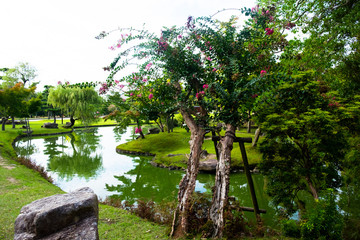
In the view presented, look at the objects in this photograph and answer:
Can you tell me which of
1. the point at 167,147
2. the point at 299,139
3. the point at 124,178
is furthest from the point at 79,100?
the point at 299,139

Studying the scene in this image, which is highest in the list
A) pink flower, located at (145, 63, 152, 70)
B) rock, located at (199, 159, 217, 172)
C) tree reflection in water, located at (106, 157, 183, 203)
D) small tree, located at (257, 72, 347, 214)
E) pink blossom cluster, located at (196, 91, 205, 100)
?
pink flower, located at (145, 63, 152, 70)

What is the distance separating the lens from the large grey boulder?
10.6ft

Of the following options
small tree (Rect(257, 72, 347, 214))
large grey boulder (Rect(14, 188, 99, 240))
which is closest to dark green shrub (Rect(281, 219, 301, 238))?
small tree (Rect(257, 72, 347, 214))

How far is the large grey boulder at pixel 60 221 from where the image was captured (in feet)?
10.6

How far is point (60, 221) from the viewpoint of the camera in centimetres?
334

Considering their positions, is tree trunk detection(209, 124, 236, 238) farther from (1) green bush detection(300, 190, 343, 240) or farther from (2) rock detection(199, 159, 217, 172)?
(2) rock detection(199, 159, 217, 172)

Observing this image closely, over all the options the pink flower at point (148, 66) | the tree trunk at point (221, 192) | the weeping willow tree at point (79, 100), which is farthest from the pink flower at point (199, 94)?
the weeping willow tree at point (79, 100)

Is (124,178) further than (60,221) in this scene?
Yes

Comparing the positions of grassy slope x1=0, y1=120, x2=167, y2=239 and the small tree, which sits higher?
the small tree

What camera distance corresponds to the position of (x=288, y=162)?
5434 millimetres

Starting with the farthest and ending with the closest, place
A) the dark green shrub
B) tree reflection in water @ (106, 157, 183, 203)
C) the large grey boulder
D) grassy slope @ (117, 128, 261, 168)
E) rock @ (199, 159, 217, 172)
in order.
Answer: grassy slope @ (117, 128, 261, 168) < rock @ (199, 159, 217, 172) < tree reflection in water @ (106, 157, 183, 203) < the dark green shrub < the large grey boulder

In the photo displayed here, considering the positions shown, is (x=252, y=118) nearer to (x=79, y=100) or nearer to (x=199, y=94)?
(x=199, y=94)

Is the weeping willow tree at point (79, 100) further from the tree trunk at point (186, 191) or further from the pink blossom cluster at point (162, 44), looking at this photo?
the tree trunk at point (186, 191)

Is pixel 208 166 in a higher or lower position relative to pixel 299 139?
lower
